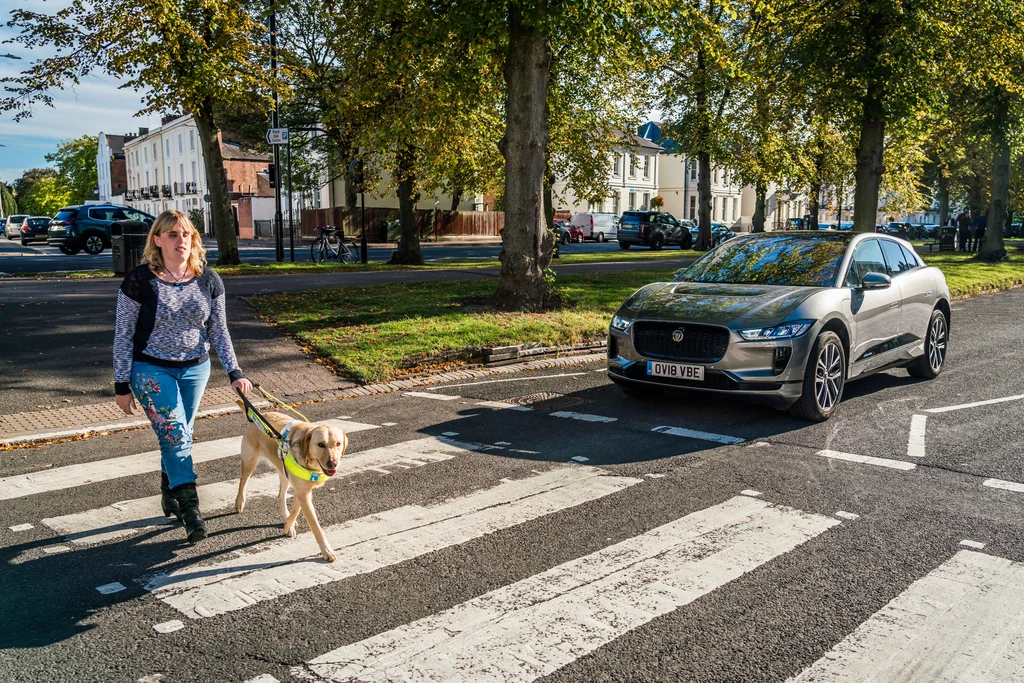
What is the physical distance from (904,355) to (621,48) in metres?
10.4

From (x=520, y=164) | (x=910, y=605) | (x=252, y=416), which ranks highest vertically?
(x=520, y=164)

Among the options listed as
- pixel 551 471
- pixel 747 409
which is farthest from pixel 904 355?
pixel 551 471

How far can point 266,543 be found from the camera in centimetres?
475

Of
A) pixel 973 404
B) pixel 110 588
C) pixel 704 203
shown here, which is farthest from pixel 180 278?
pixel 704 203

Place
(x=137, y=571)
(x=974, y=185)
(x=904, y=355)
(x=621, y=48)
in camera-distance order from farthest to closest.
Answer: (x=974, y=185)
(x=621, y=48)
(x=904, y=355)
(x=137, y=571)

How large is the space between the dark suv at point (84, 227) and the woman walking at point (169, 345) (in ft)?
97.2

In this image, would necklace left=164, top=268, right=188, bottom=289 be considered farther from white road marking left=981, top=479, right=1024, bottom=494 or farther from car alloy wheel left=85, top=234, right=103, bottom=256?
car alloy wheel left=85, top=234, right=103, bottom=256

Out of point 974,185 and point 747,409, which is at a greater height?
point 974,185

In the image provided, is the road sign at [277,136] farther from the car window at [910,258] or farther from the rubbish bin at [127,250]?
the car window at [910,258]

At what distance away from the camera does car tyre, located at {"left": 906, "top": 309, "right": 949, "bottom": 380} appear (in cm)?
989

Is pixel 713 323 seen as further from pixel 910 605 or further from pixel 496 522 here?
pixel 910 605

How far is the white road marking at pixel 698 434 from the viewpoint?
7.11m

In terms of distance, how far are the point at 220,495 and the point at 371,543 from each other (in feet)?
4.79

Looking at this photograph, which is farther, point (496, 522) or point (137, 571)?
point (496, 522)
